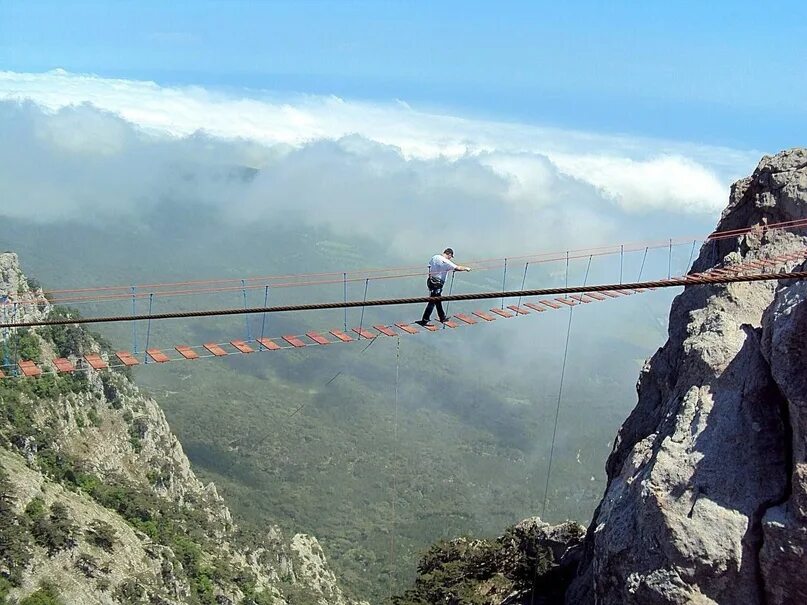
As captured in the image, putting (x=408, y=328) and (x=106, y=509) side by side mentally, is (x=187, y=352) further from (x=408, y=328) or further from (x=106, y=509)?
(x=106, y=509)

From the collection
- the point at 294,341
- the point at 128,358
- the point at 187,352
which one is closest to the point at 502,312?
the point at 294,341

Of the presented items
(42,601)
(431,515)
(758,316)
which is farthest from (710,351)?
(431,515)

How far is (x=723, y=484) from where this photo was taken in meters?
18.3

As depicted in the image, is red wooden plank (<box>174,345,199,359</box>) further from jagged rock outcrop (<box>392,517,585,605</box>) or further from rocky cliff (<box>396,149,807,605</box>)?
jagged rock outcrop (<box>392,517,585,605</box>)

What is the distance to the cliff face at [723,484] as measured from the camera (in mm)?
16953

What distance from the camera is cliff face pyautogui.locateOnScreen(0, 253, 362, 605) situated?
144 ft

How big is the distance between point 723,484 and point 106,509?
52709 millimetres

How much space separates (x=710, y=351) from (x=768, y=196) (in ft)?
32.4

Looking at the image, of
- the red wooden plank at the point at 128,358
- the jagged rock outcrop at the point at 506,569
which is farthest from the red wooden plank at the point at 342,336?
the jagged rock outcrop at the point at 506,569

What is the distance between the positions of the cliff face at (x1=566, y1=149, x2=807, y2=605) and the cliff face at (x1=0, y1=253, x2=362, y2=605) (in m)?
26.3

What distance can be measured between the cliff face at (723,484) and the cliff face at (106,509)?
26.3 m

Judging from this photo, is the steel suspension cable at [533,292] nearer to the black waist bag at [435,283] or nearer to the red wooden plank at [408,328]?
the black waist bag at [435,283]

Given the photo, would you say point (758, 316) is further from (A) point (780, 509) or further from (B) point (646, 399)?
(A) point (780, 509)

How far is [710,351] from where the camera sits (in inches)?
874
